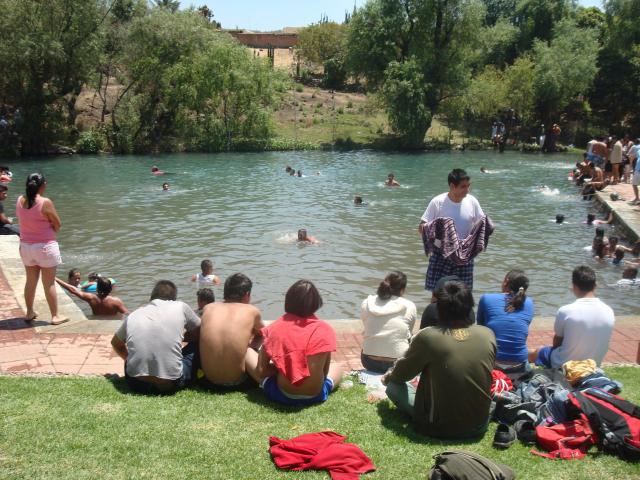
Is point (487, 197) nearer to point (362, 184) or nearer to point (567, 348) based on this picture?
point (362, 184)

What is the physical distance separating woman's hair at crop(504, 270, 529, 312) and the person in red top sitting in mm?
2004

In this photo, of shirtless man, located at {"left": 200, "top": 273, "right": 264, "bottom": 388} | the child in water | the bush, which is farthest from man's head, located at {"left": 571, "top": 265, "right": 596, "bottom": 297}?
the bush

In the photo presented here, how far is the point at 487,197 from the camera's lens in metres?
24.1

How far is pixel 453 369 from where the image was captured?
4652 mm

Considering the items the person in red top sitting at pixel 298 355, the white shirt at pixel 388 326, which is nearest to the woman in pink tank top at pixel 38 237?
the person in red top sitting at pixel 298 355

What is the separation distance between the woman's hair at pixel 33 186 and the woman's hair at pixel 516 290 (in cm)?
567

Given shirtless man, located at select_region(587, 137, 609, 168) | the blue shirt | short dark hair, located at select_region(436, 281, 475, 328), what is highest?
shirtless man, located at select_region(587, 137, 609, 168)

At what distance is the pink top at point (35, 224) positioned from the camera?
746 centimetres

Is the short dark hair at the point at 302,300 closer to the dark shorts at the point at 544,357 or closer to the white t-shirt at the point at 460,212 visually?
the white t-shirt at the point at 460,212

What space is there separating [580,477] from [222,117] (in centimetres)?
4190

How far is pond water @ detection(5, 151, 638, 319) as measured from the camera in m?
12.5

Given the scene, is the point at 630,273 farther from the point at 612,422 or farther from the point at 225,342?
the point at 225,342

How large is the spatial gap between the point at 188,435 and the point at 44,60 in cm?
3850

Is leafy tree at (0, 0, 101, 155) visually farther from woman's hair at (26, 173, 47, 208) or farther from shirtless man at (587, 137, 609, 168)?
woman's hair at (26, 173, 47, 208)
